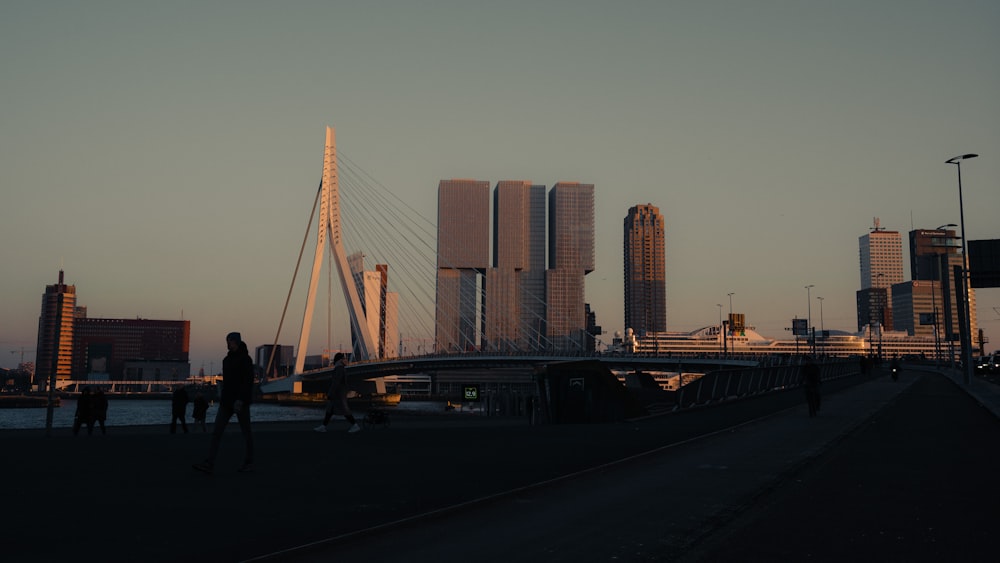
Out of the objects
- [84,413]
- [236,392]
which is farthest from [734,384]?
[236,392]

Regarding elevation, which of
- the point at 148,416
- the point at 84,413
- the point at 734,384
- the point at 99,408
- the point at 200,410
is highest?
the point at 734,384

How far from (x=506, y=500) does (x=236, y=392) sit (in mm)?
4443

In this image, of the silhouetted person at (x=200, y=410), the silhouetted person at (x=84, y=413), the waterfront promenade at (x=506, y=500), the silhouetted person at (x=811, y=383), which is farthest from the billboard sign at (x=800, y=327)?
the silhouetted person at (x=84, y=413)

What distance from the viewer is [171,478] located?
10906mm

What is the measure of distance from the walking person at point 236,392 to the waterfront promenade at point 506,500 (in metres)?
0.45

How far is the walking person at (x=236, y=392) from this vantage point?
37.2 feet

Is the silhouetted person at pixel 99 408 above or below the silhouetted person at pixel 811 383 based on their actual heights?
below

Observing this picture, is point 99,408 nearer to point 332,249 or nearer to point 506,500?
point 506,500

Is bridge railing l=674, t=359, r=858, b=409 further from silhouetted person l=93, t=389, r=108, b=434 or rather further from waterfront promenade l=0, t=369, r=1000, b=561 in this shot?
silhouetted person l=93, t=389, r=108, b=434

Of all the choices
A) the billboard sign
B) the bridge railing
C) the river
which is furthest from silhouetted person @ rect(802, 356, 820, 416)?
the billboard sign

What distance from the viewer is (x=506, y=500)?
9.65m

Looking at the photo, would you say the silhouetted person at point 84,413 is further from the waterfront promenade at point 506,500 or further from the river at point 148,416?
the river at point 148,416

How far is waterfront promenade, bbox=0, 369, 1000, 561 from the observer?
7.12 metres

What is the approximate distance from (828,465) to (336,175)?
90374 millimetres
